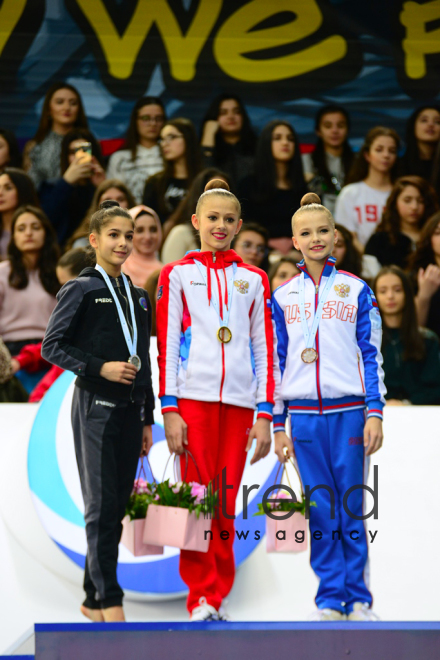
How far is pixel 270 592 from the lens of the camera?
3.36 metres

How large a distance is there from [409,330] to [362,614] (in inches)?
87.8

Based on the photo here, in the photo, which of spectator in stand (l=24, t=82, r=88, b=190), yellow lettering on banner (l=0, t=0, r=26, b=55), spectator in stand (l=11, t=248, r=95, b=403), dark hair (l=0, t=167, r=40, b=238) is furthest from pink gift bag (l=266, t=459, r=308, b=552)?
yellow lettering on banner (l=0, t=0, r=26, b=55)

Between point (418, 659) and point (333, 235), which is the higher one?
point (333, 235)

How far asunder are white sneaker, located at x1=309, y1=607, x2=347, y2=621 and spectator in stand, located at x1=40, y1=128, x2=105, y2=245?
3319mm

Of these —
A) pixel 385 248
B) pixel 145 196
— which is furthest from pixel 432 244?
pixel 145 196

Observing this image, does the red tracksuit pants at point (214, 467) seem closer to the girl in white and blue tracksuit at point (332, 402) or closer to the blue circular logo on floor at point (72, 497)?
Result: the girl in white and blue tracksuit at point (332, 402)

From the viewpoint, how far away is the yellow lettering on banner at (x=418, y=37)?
6.45 meters

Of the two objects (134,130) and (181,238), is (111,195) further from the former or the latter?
(134,130)

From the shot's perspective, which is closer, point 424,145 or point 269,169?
point 269,169

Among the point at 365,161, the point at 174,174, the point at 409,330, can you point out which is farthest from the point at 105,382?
the point at 365,161

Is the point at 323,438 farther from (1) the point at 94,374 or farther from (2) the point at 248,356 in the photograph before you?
(1) the point at 94,374

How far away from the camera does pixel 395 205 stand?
5.33 meters

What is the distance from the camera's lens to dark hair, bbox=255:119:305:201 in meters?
5.15

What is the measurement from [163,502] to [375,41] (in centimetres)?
499
